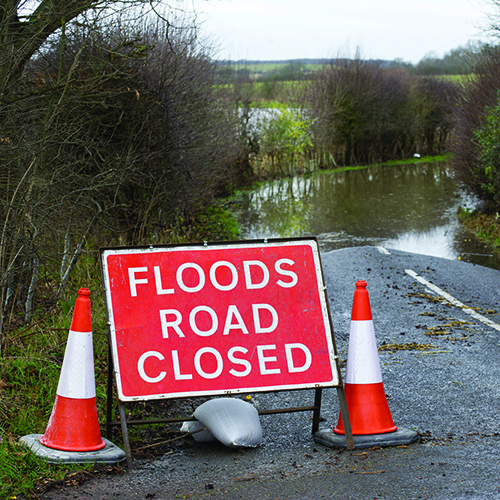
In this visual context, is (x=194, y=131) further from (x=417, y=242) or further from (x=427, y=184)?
(x=427, y=184)

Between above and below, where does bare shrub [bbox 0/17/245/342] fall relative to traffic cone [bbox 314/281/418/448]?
above

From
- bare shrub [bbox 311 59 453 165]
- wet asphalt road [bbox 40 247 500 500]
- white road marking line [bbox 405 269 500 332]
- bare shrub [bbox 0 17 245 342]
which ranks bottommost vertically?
white road marking line [bbox 405 269 500 332]

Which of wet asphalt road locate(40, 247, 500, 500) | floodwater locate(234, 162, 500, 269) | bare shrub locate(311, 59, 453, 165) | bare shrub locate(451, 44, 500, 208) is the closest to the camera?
wet asphalt road locate(40, 247, 500, 500)

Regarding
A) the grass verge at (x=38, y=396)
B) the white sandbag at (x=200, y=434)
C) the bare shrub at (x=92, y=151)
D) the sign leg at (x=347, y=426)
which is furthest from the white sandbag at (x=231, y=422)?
the bare shrub at (x=92, y=151)

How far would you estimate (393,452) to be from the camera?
4.44 m

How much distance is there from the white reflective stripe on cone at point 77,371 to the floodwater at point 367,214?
36.1 ft

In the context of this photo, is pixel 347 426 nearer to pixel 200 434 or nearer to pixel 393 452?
pixel 393 452

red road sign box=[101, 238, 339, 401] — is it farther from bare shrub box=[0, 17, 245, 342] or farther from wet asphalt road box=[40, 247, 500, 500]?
bare shrub box=[0, 17, 245, 342]

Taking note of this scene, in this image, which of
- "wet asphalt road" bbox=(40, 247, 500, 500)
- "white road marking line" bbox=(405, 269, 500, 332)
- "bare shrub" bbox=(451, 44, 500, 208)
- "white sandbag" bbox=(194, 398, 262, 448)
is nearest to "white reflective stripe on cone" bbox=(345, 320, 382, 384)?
"wet asphalt road" bbox=(40, 247, 500, 500)

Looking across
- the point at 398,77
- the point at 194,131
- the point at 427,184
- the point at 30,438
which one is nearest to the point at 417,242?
the point at 194,131

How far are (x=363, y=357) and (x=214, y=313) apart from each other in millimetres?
1040

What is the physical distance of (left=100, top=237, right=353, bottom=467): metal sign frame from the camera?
4.52m

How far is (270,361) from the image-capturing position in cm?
465

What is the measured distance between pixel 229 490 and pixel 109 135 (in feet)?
27.1
